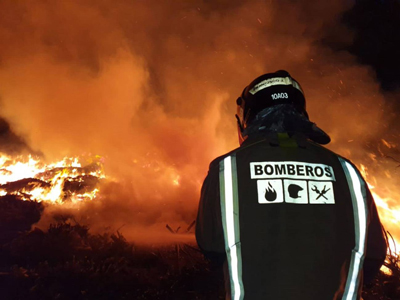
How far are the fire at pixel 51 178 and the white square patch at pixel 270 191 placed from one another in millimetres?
8989

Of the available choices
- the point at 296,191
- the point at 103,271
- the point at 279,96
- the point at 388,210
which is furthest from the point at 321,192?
the point at 388,210

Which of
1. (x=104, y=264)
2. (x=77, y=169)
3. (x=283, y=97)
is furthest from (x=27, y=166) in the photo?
(x=283, y=97)

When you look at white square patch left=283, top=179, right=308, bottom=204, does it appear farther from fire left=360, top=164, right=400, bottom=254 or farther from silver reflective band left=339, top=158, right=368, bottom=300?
fire left=360, top=164, right=400, bottom=254

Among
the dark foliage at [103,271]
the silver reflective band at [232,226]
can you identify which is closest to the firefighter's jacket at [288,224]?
the silver reflective band at [232,226]

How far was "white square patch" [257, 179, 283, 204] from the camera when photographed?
4.36 feet

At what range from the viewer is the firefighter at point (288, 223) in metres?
1.25

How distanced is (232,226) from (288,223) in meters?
0.27

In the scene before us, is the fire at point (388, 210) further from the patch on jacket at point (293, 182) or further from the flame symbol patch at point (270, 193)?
the flame symbol patch at point (270, 193)

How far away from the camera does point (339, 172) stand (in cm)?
143

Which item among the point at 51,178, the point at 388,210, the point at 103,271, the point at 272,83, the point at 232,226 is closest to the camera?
the point at 232,226

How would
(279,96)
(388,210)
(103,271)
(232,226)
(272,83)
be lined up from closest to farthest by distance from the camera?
(232,226) → (279,96) → (272,83) → (103,271) → (388,210)

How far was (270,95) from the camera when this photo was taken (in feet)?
6.52

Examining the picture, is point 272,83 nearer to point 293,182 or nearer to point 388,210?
point 293,182

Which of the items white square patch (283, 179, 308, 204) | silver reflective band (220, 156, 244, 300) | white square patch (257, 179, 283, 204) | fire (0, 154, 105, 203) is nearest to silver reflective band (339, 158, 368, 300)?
white square patch (283, 179, 308, 204)
